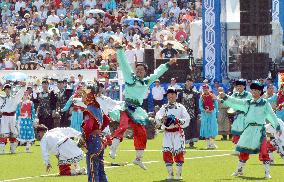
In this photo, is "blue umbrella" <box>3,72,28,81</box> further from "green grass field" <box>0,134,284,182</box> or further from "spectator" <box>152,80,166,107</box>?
"green grass field" <box>0,134,284,182</box>

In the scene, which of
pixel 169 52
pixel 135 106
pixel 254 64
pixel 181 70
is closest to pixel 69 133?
pixel 135 106

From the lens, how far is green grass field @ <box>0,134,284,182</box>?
24.7 meters

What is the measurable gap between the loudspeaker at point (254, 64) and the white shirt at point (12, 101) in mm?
6420

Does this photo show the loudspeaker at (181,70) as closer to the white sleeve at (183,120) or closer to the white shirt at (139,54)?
the white shirt at (139,54)

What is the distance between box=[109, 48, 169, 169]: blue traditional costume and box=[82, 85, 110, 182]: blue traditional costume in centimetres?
529

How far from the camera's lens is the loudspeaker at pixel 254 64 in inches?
1308

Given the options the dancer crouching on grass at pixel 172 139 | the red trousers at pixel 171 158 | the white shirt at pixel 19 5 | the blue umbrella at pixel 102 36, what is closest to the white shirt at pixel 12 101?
the dancer crouching on grass at pixel 172 139

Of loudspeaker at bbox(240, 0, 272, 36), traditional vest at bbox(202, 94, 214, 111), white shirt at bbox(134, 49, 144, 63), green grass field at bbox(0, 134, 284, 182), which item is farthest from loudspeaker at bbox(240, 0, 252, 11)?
white shirt at bbox(134, 49, 144, 63)

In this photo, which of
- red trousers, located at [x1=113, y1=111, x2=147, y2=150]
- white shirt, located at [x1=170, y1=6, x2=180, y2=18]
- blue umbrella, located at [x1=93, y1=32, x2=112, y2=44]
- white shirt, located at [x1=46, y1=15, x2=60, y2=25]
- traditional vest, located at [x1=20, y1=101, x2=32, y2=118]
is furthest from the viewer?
white shirt, located at [x1=46, y1=15, x2=60, y2=25]

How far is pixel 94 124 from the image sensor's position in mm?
20828

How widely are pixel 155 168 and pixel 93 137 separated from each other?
21.0 feet

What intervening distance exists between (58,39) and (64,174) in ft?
72.1

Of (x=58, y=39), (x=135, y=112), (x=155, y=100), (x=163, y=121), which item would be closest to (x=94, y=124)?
(x=163, y=121)

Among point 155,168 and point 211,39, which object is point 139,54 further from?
point 155,168
